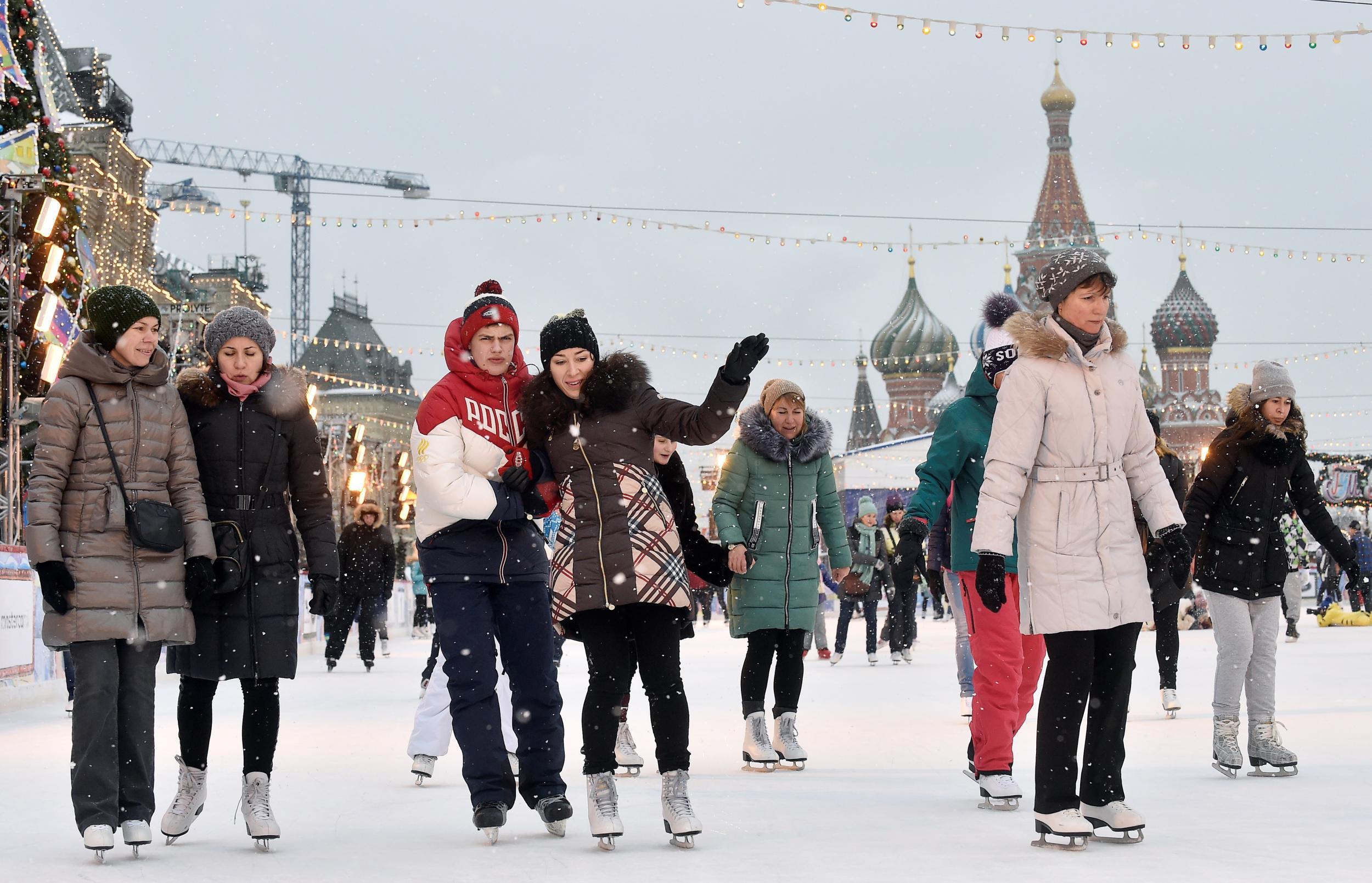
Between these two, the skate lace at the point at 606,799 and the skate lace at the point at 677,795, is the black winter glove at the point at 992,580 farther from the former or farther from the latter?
the skate lace at the point at 606,799

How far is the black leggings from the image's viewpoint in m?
5.05

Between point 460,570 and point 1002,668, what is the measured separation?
1878 millimetres

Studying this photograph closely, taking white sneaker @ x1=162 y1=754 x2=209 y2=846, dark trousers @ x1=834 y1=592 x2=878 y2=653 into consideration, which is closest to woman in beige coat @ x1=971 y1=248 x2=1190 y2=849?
white sneaker @ x1=162 y1=754 x2=209 y2=846

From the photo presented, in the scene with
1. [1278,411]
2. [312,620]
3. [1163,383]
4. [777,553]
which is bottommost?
[312,620]

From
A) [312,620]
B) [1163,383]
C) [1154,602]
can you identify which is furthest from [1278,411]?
[1163,383]

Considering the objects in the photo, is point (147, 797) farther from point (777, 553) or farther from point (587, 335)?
point (777, 553)

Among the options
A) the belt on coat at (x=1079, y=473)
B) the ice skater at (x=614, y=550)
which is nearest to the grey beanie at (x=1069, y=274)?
the belt on coat at (x=1079, y=473)

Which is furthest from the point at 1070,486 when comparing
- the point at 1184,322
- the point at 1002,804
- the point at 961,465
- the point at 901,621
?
the point at 1184,322

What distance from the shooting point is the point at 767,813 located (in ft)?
18.0

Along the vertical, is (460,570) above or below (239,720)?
above

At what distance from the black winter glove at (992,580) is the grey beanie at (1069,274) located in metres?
0.77

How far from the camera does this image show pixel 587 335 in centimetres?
517

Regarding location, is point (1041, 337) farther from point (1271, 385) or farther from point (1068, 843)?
point (1271, 385)

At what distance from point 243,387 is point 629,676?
1.47 meters
